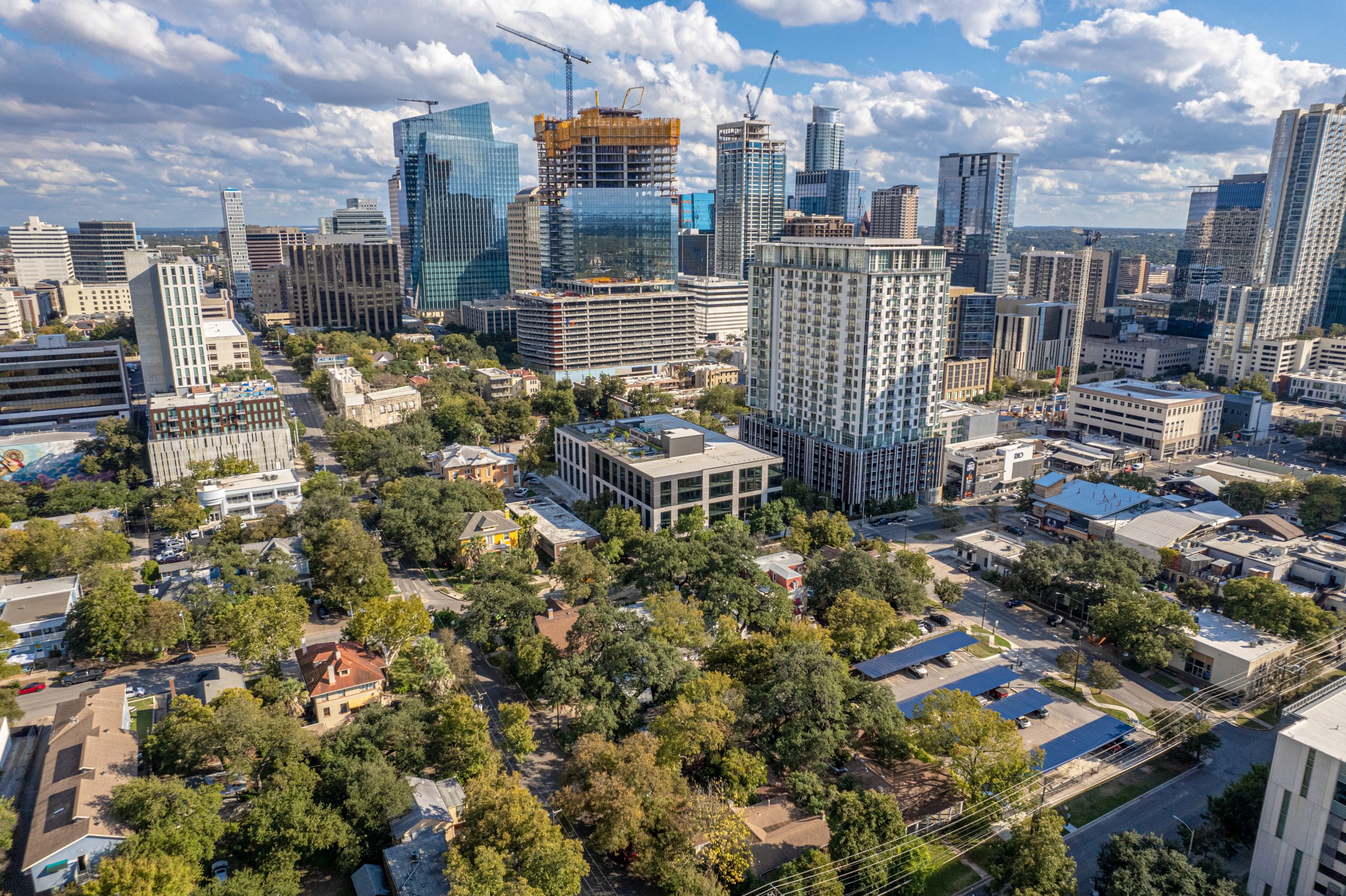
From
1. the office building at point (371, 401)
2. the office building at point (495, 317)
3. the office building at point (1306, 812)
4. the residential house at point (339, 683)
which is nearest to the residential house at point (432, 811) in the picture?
the residential house at point (339, 683)

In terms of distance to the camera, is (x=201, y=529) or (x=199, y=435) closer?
(x=201, y=529)

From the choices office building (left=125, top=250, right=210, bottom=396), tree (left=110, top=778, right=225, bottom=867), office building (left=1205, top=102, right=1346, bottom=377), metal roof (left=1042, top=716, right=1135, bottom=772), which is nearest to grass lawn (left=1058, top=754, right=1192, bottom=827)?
metal roof (left=1042, top=716, right=1135, bottom=772)

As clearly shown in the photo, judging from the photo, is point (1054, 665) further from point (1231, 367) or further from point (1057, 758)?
point (1231, 367)

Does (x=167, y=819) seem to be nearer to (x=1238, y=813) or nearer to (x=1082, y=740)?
(x=1082, y=740)

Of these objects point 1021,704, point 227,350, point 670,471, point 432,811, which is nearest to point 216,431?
point 670,471

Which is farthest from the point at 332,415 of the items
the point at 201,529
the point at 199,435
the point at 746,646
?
the point at 746,646

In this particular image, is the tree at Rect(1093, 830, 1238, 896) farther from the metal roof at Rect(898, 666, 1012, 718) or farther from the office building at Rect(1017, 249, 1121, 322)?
the office building at Rect(1017, 249, 1121, 322)
